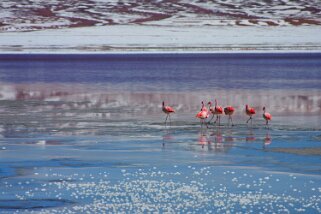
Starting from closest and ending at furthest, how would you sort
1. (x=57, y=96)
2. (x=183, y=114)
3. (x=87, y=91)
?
(x=183, y=114)
(x=57, y=96)
(x=87, y=91)

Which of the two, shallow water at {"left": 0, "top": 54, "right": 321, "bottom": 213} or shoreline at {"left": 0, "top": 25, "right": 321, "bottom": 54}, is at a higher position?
shallow water at {"left": 0, "top": 54, "right": 321, "bottom": 213}

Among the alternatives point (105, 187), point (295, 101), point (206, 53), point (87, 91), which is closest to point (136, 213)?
point (105, 187)

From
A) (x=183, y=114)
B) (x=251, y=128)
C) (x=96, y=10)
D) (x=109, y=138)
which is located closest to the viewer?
(x=109, y=138)

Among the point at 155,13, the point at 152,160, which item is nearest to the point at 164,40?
the point at 155,13

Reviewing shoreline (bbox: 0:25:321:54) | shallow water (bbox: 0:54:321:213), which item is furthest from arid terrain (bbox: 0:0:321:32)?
shallow water (bbox: 0:54:321:213)

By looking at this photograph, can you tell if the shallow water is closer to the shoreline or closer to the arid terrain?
the shoreline

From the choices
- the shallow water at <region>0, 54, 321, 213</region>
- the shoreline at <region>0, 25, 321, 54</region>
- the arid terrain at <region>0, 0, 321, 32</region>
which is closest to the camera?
the shallow water at <region>0, 54, 321, 213</region>

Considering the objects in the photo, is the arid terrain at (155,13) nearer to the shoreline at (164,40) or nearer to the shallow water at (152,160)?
the shoreline at (164,40)

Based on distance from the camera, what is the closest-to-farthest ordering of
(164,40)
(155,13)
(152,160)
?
(152,160), (164,40), (155,13)

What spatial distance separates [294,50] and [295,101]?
51.2m

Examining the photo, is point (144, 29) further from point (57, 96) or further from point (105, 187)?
point (105, 187)

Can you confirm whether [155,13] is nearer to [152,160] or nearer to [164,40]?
[164,40]

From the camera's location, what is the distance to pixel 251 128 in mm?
13383

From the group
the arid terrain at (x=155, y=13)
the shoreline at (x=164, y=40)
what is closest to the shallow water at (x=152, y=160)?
the shoreline at (x=164, y=40)
